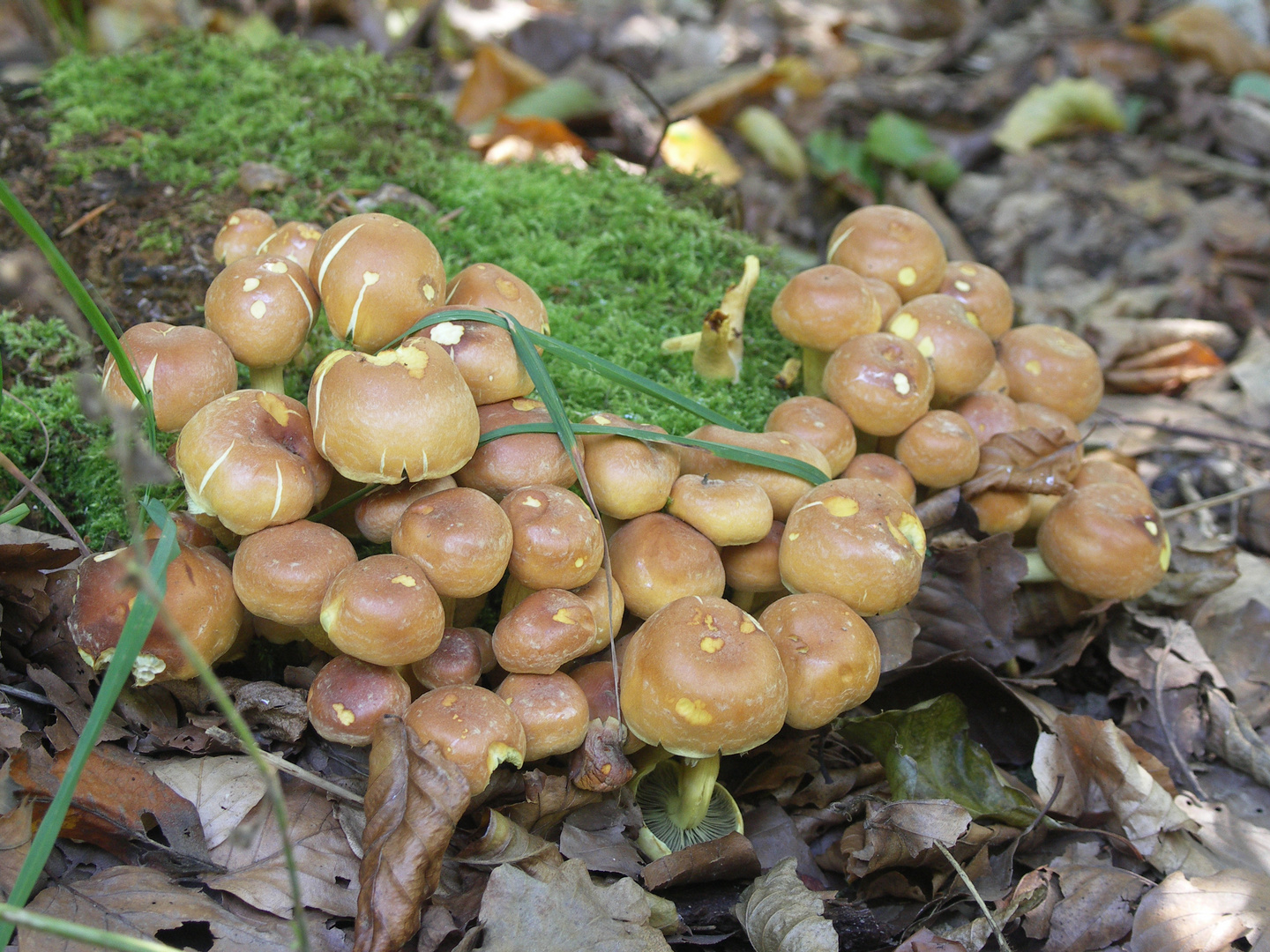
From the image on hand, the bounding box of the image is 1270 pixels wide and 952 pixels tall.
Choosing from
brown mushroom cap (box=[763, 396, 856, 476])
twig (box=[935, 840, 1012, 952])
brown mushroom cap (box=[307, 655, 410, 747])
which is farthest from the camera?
brown mushroom cap (box=[763, 396, 856, 476])

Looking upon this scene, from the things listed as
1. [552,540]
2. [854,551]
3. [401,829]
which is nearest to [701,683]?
[552,540]

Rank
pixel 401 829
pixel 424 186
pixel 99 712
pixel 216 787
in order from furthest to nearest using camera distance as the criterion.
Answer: pixel 424 186 → pixel 216 787 → pixel 401 829 → pixel 99 712

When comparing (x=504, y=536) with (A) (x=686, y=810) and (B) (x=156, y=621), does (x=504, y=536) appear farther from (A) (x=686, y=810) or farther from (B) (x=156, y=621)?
(A) (x=686, y=810)

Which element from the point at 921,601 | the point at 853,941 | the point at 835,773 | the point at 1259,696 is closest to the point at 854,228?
the point at 921,601

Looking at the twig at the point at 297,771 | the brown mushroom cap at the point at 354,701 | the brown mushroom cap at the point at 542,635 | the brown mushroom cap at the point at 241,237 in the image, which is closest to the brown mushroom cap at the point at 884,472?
the brown mushroom cap at the point at 542,635

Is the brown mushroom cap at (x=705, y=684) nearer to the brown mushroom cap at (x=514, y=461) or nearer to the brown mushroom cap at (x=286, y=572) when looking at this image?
the brown mushroom cap at (x=514, y=461)

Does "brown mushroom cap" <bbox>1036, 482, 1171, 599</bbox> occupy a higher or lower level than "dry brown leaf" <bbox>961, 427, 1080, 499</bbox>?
lower

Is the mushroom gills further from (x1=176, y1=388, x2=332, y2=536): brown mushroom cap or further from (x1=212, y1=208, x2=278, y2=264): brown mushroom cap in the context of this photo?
(x1=212, y1=208, x2=278, y2=264): brown mushroom cap

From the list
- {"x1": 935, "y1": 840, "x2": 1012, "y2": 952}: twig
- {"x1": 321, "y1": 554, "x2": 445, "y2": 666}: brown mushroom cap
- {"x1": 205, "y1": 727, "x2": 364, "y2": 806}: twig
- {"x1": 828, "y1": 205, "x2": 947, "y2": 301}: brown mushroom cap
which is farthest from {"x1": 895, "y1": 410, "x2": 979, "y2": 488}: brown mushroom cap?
{"x1": 205, "y1": 727, "x2": 364, "y2": 806}: twig
